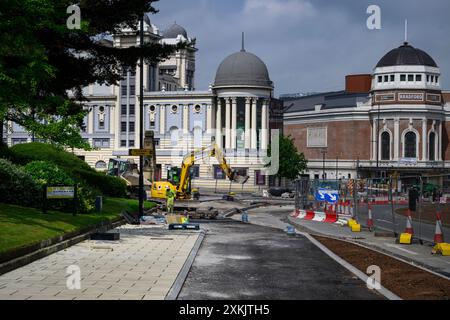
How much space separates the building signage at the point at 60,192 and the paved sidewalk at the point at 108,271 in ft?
9.17

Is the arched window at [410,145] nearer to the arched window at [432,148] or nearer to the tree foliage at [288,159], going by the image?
the arched window at [432,148]

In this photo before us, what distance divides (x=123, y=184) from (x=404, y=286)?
31.4 metres

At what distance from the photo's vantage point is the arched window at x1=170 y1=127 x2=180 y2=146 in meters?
106

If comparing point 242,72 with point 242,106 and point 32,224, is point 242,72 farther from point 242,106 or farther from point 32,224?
point 32,224

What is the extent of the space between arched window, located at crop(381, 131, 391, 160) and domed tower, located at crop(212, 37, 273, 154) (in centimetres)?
2063

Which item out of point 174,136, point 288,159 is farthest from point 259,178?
point 174,136

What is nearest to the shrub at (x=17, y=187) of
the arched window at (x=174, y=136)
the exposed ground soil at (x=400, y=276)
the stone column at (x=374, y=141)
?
the exposed ground soil at (x=400, y=276)

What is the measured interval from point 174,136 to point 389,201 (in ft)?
239

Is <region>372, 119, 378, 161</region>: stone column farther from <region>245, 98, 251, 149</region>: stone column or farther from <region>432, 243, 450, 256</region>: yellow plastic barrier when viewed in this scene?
<region>432, 243, 450, 256</region>: yellow plastic barrier

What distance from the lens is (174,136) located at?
349 ft

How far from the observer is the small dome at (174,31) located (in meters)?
142

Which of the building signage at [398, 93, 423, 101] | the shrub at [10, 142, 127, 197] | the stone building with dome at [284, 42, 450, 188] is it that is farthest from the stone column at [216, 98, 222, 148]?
the shrub at [10, 142, 127, 197]

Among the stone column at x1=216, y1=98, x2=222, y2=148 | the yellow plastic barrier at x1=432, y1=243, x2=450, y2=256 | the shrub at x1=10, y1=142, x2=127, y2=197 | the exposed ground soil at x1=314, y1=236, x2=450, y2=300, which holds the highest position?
the stone column at x1=216, y1=98, x2=222, y2=148
